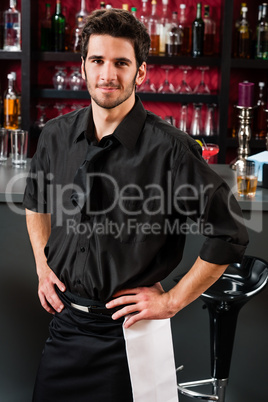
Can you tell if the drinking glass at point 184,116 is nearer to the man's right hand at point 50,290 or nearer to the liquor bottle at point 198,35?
the liquor bottle at point 198,35

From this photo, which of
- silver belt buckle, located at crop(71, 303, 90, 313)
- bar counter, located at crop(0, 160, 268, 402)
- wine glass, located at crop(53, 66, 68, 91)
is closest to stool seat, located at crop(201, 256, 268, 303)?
bar counter, located at crop(0, 160, 268, 402)

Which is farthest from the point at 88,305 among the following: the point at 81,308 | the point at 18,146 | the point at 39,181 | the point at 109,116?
the point at 18,146

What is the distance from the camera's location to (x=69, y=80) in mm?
4219

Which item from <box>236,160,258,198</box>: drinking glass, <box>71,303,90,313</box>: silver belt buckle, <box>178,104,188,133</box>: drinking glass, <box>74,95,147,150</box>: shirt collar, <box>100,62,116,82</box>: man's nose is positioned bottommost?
<box>71,303,90,313</box>: silver belt buckle

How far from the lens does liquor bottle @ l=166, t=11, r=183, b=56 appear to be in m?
4.09

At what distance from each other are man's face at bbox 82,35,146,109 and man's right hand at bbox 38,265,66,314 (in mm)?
517

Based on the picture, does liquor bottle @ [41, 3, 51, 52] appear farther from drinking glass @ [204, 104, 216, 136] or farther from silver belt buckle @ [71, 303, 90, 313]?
silver belt buckle @ [71, 303, 90, 313]

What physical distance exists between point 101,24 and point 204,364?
1.50 meters

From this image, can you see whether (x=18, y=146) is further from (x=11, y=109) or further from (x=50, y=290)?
(x=11, y=109)

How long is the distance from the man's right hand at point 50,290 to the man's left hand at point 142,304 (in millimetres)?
186

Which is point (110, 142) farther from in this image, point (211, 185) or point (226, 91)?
point (226, 91)

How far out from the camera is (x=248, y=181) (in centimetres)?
243

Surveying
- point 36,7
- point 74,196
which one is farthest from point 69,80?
point 74,196

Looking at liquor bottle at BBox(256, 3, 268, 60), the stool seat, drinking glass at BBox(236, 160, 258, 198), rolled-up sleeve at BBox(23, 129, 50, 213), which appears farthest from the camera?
liquor bottle at BBox(256, 3, 268, 60)
